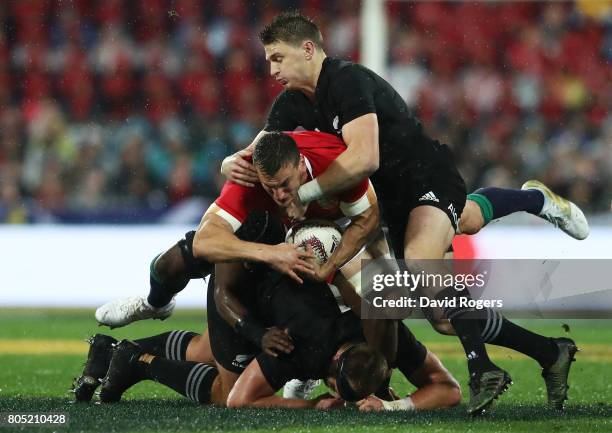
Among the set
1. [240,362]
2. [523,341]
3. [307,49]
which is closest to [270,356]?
[240,362]

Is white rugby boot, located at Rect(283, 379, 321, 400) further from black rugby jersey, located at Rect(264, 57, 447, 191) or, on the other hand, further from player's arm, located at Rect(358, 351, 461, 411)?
black rugby jersey, located at Rect(264, 57, 447, 191)

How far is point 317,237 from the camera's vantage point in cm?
617

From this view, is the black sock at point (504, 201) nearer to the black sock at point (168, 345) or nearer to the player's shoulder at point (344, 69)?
the player's shoulder at point (344, 69)

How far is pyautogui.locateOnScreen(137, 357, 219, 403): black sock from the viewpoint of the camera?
628 centimetres

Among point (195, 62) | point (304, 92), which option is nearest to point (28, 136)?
point (195, 62)

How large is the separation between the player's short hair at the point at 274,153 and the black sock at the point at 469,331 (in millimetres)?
1030

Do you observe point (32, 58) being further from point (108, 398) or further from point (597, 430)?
point (597, 430)

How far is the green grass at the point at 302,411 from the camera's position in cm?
541

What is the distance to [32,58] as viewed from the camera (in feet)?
45.8

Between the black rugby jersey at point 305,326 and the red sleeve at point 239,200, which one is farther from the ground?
the red sleeve at point 239,200

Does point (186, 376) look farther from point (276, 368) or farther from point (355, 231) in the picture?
point (355, 231)

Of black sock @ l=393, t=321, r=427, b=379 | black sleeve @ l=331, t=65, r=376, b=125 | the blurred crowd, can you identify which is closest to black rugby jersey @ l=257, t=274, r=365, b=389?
black sock @ l=393, t=321, r=427, b=379

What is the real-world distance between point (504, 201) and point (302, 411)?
2057 millimetres

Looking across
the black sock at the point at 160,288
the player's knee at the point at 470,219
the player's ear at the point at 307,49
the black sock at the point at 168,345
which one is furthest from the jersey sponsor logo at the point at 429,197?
the black sock at the point at 168,345
